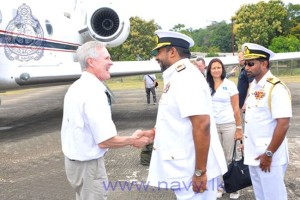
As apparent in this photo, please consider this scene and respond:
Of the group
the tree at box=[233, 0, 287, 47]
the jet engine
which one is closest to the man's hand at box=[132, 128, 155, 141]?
the jet engine

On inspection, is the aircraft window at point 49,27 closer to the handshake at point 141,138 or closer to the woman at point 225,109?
the woman at point 225,109

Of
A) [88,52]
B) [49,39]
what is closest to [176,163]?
[88,52]

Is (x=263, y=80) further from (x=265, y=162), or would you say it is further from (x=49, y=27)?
(x=49, y=27)

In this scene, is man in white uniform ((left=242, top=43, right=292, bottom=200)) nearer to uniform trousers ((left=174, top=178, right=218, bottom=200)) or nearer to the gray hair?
uniform trousers ((left=174, top=178, right=218, bottom=200))

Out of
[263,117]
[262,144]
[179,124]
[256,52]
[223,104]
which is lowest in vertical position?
[262,144]

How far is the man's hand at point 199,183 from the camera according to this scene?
246 centimetres

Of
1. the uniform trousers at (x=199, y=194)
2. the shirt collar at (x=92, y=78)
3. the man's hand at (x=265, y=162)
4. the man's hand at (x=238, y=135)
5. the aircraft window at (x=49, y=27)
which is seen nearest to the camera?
the uniform trousers at (x=199, y=194)

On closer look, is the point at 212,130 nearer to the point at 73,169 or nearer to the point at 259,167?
the point at 259,167

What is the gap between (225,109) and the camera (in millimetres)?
4766

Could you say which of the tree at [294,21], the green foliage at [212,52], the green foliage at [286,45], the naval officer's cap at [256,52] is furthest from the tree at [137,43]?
the naval officer's cap at [256,52]

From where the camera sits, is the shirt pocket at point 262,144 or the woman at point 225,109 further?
the woman at point 225,109

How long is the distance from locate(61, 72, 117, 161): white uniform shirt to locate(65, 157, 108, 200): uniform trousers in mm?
68

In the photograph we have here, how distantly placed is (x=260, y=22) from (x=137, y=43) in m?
18.1

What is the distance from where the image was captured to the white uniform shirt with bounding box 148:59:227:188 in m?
2.41
